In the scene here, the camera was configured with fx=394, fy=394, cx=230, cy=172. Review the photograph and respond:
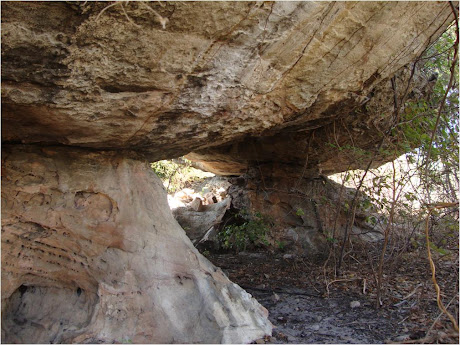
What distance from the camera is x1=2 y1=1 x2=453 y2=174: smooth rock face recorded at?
2.48 metres

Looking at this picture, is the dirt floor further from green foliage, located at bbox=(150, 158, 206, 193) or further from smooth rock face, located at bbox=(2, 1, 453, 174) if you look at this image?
green foliage, located at bbox=(150, 158, 206, 193)

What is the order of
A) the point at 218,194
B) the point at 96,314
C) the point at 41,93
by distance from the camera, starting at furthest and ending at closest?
the point at 218,194
the point at 96,314
the point at 41,93

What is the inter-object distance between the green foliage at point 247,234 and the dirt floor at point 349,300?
450 mm

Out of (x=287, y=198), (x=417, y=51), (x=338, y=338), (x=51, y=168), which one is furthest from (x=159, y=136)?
(x=287, y=198)

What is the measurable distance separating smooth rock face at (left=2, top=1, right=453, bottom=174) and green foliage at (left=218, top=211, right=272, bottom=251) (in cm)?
270

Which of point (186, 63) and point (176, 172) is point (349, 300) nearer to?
point (186, 63)

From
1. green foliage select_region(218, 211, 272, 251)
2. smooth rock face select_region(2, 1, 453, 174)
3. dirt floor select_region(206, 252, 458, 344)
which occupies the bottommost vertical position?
dirt floor select_region(206, 252, 458, 344)

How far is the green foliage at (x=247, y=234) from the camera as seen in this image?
6.39 metres

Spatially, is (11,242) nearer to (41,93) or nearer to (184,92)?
(41,93)

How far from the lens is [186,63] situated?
2.92 metres

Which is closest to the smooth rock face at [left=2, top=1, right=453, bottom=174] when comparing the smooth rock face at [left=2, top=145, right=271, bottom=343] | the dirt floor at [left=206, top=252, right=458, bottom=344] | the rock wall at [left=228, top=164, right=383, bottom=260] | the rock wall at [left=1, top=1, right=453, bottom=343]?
the rock wall at [left=1, top=1, right=453, bottom=343]

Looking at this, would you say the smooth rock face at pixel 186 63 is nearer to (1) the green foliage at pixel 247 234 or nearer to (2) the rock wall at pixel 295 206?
(1) the green foliage at pixel 247 234

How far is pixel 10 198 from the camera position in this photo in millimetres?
3170

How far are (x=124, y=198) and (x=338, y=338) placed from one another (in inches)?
89.1
